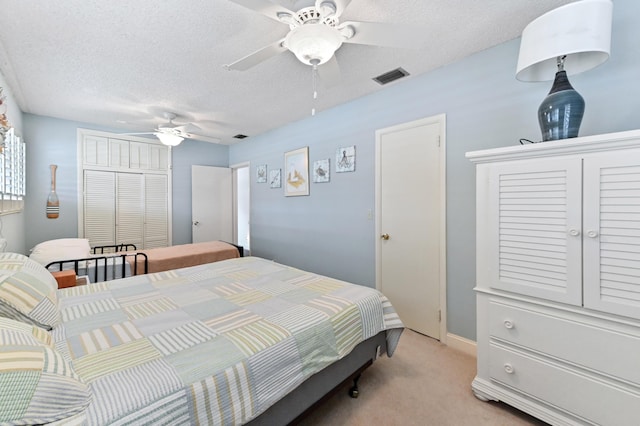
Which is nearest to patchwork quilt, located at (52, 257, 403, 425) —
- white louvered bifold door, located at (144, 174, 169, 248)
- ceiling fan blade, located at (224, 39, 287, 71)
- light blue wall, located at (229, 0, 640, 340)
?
light blue wall, located at (229, 0, 640, 340)

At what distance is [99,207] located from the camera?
13.0ft

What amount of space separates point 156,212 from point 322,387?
14.3ft

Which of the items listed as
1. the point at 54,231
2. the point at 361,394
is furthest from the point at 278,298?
the point at 54,231

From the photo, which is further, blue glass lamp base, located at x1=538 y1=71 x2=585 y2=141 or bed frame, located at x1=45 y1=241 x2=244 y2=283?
bed frame, located at x1=45 y1=241 x2=244 y2=283

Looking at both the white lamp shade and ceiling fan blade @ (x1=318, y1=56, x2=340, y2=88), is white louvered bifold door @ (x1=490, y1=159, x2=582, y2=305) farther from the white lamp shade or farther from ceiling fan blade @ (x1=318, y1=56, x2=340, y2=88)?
ceiling fan blade @ (x1=318, y1=56, x2=340, y2=88)

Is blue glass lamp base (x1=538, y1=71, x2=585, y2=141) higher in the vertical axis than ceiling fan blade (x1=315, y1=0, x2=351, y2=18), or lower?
lower

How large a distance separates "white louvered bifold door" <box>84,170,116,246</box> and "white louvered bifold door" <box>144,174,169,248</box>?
1.50 feet

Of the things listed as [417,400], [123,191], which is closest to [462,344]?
[417,400]

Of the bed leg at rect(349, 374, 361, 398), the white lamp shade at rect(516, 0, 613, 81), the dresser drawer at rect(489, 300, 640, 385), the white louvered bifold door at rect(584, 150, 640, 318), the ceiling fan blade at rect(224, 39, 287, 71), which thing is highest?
the ceiling fan blade at rect(224, 39, 287, 71)

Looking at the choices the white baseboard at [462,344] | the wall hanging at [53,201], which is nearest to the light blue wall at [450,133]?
the white baseboard at [462,344]

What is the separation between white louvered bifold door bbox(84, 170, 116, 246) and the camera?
388cm

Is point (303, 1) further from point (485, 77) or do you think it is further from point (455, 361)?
point (455, 361)

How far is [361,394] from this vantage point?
1.72 metres

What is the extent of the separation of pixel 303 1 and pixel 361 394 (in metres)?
2.53
